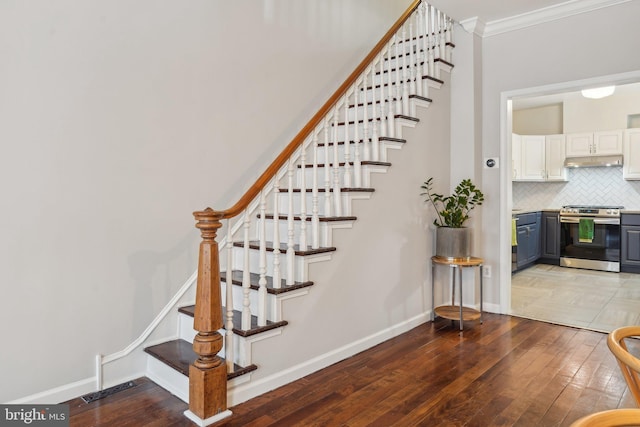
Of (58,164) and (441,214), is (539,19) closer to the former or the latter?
(441,214)

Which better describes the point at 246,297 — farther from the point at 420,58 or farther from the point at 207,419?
the point at 420,58

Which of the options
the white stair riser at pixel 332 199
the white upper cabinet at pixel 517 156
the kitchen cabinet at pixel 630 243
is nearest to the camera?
the white stair riser at pixel 332 199

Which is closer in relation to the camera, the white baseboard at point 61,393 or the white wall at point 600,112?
the white baseboard at point 61,393

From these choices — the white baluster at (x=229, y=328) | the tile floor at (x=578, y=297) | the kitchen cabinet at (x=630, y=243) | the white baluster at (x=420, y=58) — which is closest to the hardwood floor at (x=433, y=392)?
the white baluster at (x=229, y=328)

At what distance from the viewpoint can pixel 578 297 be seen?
15.3ft

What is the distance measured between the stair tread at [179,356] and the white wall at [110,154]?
0.61 ft

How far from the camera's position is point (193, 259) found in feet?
9.68

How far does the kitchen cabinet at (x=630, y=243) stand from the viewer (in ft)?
19.1

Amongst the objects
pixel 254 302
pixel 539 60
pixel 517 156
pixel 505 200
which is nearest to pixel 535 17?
pixel 539 60

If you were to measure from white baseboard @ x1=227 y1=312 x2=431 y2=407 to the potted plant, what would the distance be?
69 centimetres

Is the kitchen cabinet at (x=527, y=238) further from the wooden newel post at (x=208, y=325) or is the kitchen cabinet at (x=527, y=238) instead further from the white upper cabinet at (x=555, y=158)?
the wooden newel post at (x=208, y=325)

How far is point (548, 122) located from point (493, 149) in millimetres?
4170

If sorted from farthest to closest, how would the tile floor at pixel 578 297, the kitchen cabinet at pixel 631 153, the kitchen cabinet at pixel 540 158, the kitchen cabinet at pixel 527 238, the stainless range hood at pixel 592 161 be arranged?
the kitchen cabinet at pixel 540 158
the stainless range hood at pixel 592 161
the kitchen cabinet at pixel 631 153
the kitchen cabinet at pixel 527 238
the tile floor at pixel 578 297

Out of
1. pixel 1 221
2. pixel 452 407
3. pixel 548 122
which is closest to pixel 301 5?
pixel 1 221
